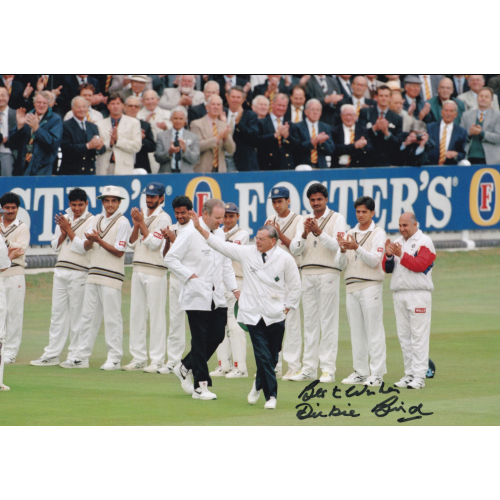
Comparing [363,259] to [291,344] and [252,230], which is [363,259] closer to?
[291,344]

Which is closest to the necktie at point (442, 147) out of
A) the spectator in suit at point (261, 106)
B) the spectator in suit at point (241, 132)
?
the spectator in suit at point (261, 106)

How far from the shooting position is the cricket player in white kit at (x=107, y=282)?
45.4ft

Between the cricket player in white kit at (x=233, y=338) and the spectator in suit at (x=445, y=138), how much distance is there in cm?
1030

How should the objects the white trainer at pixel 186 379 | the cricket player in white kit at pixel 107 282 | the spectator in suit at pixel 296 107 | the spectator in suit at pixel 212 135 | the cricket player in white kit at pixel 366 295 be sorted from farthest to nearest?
the spectator in suit at pixel 296 107 → the spectator in suit at pixel 212 135 → the cricket player in white kit at pixel 107 282 → the cricket player in white kit at pixel 366 295 → the white trainer at pixel 186 379

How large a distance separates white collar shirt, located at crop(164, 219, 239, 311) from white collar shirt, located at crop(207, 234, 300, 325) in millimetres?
359

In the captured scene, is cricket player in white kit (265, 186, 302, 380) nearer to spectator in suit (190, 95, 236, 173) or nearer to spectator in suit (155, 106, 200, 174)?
spectator in suit (155, 106, 200, 174)

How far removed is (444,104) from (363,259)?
1136 cm

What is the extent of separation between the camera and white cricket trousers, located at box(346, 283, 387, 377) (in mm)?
12453

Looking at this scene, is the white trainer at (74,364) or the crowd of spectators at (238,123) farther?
the crowd of spectators at (238,123)

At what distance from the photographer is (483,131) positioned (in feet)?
76.3

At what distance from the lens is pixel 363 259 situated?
40.6ft

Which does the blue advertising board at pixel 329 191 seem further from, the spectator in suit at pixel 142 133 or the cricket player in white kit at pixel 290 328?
the cricket player in white kit at pixel 290 328
